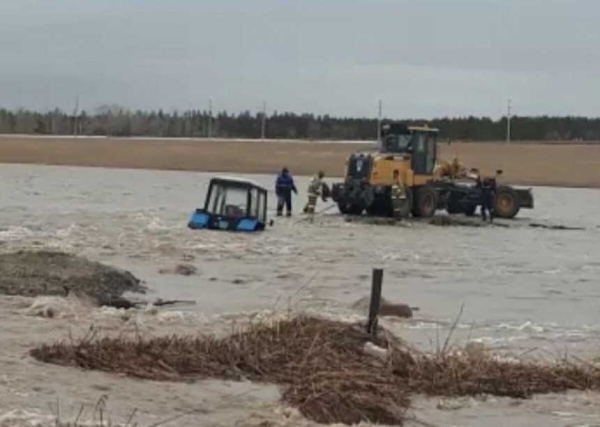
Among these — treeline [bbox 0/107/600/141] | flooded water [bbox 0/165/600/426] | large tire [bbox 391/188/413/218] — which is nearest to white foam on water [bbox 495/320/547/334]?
flooded water [bbox 0/165/600/426]

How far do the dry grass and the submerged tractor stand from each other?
25528 millimetres

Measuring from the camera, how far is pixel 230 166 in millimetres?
83188

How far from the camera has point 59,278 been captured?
16.7 metres

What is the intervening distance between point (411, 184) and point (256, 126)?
108261 millimetres

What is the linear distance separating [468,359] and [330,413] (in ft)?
7.94

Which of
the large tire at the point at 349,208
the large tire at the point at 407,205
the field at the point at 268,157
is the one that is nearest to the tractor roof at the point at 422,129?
the large tire at the point at 407,205

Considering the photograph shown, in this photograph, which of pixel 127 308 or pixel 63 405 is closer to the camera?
pixel 63 405

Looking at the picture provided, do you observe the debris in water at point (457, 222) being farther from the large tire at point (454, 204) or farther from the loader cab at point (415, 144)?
the loader cab at point (415, 144)

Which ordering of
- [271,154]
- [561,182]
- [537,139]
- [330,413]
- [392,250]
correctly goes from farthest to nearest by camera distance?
[537,139], [271,154], [561,182], [392,250], [330,413]

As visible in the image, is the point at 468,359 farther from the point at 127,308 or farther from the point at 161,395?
the point at 127,308

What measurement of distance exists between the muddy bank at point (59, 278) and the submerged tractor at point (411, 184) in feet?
63.8

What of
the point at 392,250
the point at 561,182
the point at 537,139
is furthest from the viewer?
the point at 537,139

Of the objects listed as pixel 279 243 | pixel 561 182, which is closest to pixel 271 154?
pixel 561 182

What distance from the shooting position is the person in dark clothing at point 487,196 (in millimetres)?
39031
